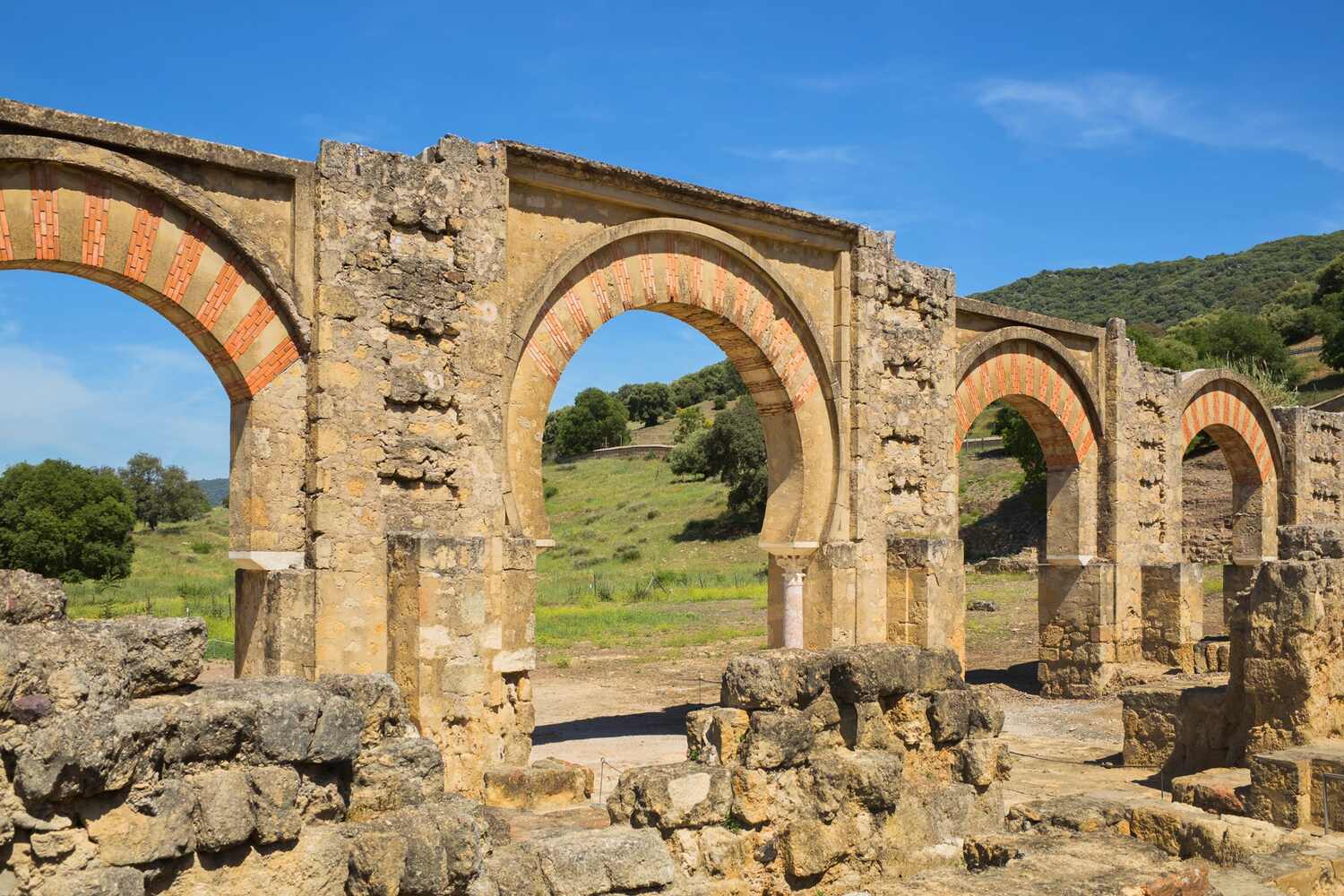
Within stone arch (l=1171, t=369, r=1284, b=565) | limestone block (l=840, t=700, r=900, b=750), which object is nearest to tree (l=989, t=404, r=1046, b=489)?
stone arch (l=1171, t=369, r=1284, b=565)

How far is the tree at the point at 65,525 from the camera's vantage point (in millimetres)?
25000

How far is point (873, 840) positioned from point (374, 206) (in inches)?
188

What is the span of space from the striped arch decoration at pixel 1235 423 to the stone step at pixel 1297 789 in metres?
8.25

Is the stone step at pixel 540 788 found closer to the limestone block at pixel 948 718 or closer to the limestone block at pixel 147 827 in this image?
the limestone block at pixel 948 718

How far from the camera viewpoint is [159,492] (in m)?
45.0

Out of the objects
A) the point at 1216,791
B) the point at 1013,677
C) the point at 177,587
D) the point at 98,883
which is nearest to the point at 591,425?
the point at 177,587

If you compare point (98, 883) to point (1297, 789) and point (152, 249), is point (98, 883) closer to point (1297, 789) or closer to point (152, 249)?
point (152, 249)

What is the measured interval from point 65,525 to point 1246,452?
23.2m

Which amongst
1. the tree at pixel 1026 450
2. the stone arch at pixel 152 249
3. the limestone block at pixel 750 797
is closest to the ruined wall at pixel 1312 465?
the tree at pixel 1026 450

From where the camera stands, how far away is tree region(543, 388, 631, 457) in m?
54.2

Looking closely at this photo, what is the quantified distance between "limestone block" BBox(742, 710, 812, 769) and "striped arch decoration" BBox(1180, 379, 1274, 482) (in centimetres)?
1036

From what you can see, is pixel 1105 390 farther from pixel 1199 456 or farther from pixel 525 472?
pixel 1199 456

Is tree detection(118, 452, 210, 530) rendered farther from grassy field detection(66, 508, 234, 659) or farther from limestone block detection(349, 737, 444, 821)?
limestone block detection(349, 737, 444, 821)

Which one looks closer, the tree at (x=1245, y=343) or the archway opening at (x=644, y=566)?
the archway opening at (x=644, y=566)
